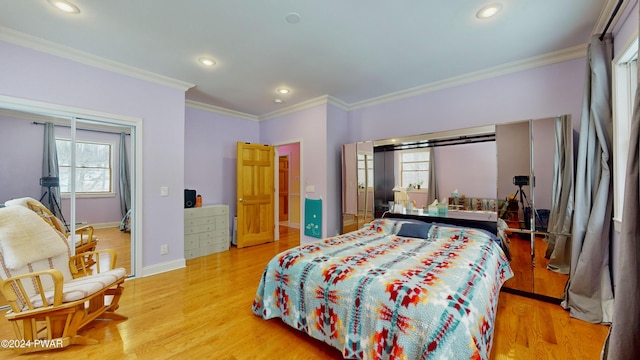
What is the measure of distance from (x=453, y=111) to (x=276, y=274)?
10.1ft

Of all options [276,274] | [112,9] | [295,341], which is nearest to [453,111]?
[276,274]

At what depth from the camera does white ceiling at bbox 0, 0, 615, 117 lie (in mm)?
2031

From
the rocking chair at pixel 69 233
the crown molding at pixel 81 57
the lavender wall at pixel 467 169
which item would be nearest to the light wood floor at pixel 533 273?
the lavender wall at pixel 467 169

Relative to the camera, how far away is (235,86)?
3.64m

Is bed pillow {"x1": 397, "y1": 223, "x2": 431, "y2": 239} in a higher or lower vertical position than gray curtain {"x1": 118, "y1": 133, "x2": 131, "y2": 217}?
lower

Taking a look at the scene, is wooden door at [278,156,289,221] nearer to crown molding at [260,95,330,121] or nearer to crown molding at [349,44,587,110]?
crown molding at [260,95,330,121]

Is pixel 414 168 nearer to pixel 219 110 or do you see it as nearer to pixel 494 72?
pixel 494 72

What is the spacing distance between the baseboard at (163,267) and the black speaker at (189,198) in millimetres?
937

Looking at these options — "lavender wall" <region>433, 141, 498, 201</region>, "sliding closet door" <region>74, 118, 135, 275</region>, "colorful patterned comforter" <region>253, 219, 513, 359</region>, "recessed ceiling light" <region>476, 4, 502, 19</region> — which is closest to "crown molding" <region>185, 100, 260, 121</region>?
"sliding closet door" <region>74, 118, 135, 275</region>

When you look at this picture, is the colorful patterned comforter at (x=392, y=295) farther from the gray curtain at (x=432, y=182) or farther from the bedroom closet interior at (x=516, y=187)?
the gray curtain at (x=432, y=182)

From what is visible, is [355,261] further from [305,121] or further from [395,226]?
[305,121]

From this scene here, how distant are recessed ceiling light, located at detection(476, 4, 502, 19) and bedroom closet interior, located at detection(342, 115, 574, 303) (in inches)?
46.6

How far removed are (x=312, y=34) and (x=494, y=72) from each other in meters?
2.32

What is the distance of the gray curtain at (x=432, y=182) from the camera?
3.40 m
